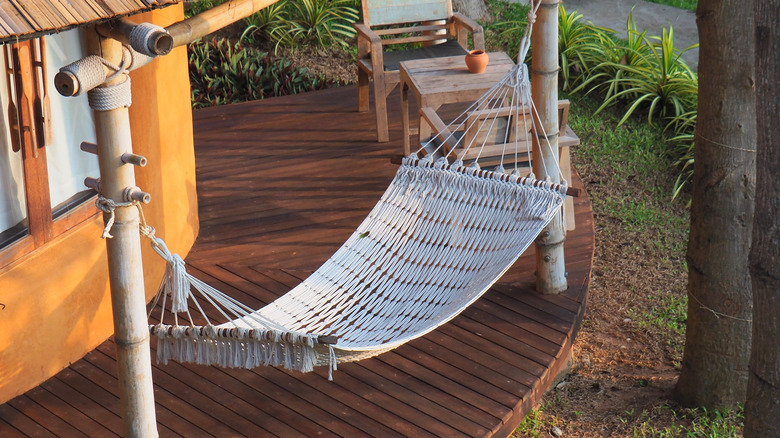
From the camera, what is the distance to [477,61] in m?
4.51

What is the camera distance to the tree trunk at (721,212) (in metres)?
3.06

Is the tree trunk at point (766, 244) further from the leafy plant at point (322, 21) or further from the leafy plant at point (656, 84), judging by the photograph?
the leafy plant at point (322, 21)

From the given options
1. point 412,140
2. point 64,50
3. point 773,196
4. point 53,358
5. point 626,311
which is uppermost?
point 64,50

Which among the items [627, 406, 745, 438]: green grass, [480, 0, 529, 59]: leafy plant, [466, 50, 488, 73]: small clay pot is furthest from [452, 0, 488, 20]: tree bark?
[627, 406, 745, 438]: green grass

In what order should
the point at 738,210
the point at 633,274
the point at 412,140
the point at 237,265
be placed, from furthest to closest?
the point at 412,140 < the point at 633,274 < the point at 237,265 < the point at 738,210

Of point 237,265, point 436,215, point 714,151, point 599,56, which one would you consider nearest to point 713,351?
point 714,151

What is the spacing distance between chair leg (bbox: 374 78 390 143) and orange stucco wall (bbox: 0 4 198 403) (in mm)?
1354

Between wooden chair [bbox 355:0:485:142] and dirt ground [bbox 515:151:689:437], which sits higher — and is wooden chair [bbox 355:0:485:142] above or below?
above

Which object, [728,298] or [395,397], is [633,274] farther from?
[395,397]

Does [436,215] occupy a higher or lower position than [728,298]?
higher

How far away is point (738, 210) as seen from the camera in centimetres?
321

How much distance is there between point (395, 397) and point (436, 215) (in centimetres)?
71

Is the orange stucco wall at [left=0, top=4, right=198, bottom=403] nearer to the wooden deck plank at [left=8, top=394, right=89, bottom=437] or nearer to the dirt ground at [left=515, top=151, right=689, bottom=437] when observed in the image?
the wooden deck plank at [left=8, top=394, right=89, bottom=437]

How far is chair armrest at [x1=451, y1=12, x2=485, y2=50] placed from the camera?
5.00 meters
